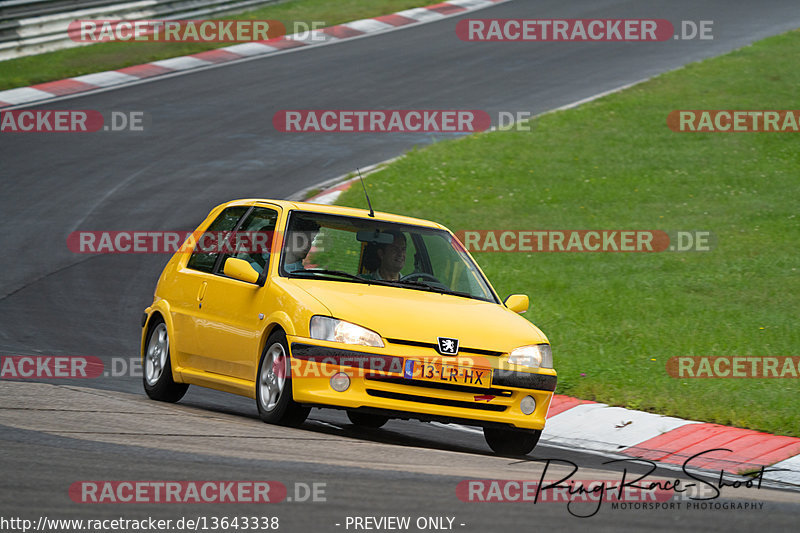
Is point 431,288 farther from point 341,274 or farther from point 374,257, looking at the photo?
point 341,274

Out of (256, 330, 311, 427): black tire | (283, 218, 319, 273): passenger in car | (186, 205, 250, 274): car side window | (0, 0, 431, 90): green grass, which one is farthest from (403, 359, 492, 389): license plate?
(0, 0, 431, 90): green grass

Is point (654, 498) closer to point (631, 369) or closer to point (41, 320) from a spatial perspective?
point (631, 369)

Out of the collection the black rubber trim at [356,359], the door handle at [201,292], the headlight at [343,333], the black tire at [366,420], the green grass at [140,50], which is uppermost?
the green grass at [140,50]

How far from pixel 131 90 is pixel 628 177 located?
1085 centimetres

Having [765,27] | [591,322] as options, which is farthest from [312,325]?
[765,27]

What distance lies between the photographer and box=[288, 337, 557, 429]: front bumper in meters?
7.60

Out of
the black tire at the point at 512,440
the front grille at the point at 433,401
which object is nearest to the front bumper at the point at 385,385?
the front grille at the point at 433,401

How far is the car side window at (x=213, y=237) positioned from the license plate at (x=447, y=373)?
2.35 metres

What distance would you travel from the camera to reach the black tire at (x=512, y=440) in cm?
830

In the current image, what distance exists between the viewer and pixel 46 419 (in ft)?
24.5

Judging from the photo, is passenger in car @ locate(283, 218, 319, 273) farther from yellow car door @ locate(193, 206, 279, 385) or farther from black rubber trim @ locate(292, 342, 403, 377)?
black rubber trim @ locate(292, 342, 403, 377)

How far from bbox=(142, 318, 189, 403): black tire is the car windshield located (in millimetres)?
1556

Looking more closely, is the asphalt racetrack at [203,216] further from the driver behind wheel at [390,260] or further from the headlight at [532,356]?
the driver behind wheel at [390,260]

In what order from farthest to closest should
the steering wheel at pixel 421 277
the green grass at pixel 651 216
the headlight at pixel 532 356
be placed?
the green grass at pixel 651 216, the steering wheel at pixel 421 277, the headlight at pixel 532 356
